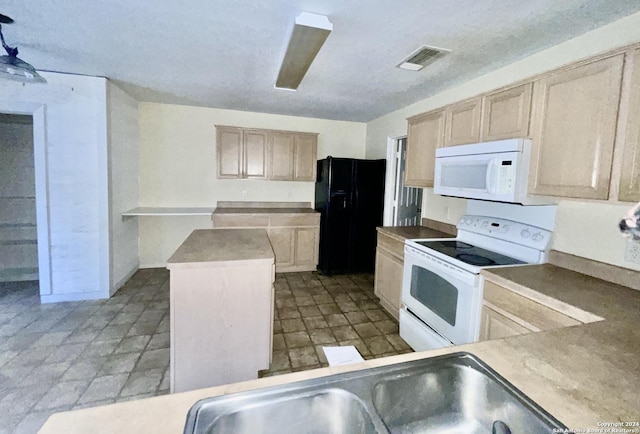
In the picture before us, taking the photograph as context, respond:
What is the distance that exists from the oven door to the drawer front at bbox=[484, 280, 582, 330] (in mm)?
98

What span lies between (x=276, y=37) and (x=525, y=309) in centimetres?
228

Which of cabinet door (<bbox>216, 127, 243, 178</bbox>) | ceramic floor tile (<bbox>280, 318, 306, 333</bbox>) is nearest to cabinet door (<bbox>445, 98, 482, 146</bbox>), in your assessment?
ceramic floor tile (<bbox>280, 318, 306, 333</bbox>)

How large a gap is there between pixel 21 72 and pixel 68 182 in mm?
1333

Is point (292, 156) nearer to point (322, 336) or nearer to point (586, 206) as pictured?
point (322, 336)

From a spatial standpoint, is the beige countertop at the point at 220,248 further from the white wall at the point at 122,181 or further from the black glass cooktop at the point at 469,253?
the white wall at the point at 122,181

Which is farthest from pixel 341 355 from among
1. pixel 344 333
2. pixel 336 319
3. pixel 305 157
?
pixel 305 157

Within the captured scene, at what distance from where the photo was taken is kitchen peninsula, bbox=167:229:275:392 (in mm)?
1816

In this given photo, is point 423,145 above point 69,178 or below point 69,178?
above

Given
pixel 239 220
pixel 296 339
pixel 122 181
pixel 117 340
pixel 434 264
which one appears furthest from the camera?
pixel 239 220

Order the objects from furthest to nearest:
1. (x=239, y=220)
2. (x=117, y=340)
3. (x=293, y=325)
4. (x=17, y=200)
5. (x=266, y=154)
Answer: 1. (x=266, y=154)
2. (x=239, y=220)
3. (x=17, y=200)
4. (x=293, y=325)
5. (x=117, y=340)

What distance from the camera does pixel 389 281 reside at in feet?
10.2

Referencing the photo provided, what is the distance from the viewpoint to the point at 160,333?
2662 millimetres

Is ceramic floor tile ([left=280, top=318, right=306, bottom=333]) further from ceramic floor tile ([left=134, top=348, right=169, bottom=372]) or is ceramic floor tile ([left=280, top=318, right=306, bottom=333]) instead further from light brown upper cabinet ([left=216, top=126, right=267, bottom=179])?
light brown upper cabinet ([left=216, top=126, right=267, bottom=179])

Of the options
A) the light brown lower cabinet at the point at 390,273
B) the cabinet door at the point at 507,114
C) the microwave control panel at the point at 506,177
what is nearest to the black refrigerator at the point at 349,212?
the light brown lower cabinet at the point at 390,273
